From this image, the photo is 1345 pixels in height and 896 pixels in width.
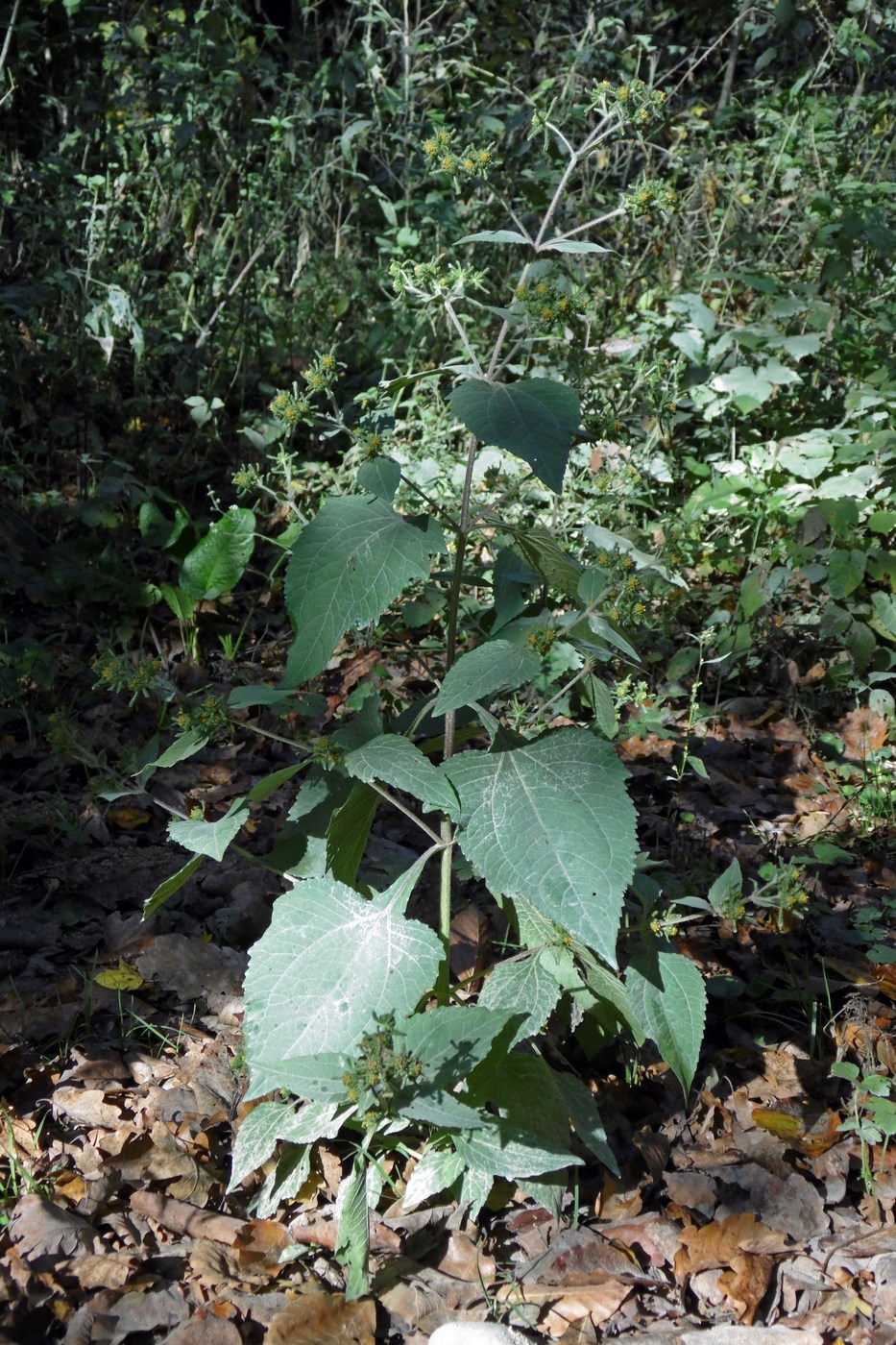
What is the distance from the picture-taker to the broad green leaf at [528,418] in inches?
62.1

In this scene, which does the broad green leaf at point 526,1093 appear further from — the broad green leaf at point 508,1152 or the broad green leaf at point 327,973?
the broad green leaf at point 327,973

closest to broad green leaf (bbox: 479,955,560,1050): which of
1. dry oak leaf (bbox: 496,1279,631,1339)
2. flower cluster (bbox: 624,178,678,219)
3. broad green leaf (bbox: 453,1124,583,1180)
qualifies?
broad green leaf (bbox: 453,1124,583,1180)

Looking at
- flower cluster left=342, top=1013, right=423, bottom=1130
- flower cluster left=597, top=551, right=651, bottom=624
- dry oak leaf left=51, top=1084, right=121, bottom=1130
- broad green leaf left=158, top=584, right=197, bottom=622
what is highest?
flower cluster left=597, top=551, right=651, bottom=624

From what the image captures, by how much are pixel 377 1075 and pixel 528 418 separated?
38.0 inches

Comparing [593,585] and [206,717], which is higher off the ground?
[593,585]

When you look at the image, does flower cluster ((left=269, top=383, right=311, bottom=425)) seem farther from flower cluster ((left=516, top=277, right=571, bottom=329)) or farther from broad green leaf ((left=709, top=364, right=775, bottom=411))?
broad green leaf ((left=709, top=364, right=775, bottom=411))

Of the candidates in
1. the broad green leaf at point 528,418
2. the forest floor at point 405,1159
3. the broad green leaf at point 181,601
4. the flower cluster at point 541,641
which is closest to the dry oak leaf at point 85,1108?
the forest floor at point 405,1159

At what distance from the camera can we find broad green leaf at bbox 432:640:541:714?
1622 mm

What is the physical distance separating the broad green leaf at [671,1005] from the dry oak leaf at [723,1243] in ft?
1.04

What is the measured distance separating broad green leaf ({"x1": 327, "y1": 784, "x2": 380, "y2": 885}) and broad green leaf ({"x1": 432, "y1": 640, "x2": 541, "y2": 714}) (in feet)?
1.03

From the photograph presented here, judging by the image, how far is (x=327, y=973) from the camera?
171 cm

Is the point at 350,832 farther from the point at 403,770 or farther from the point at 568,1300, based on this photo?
the point at 568,1300

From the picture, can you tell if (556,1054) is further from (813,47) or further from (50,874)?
(813,47)

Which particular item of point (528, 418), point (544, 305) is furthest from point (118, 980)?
point (544, 305)
